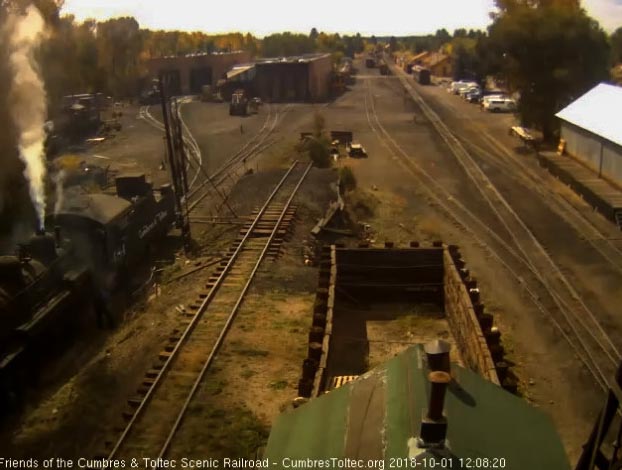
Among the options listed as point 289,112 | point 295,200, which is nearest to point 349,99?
point 289,112

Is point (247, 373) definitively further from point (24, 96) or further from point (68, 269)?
point (24, 96)

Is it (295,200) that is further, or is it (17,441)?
(295,200)

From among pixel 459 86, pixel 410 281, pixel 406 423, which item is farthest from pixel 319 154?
pixel 459 86

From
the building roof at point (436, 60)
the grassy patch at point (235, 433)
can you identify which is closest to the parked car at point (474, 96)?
the building roof at point (436, 60)

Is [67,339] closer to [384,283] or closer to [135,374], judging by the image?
[135,374]

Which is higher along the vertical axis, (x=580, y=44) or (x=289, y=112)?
(x=580, y=44)

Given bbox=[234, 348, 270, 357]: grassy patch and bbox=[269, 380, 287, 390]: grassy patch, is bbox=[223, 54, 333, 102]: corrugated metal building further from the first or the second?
bbox=[269, 380, 287, 390]: grassy patch

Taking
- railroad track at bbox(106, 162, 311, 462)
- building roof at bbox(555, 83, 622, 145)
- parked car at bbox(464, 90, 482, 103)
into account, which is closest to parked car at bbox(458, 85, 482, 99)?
parked car at bbox(464, 90, 482, 103)
